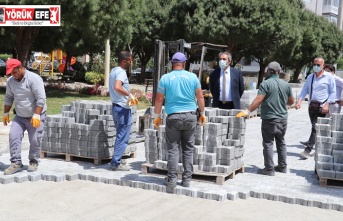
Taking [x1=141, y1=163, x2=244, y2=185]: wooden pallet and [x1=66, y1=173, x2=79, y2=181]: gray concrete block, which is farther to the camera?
[x1=66, y1=173, x2=79, y2=181]: gray concrete block

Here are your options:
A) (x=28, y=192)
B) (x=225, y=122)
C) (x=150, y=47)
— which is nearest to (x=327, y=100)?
(x=225, y=122)

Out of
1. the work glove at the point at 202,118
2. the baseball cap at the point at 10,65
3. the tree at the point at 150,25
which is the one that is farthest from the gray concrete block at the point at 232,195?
the tree at the point at 150,25

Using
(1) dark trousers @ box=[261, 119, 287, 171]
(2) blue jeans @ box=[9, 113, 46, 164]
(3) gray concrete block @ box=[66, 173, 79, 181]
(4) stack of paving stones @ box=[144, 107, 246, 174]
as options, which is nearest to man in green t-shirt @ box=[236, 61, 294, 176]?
(1) dark trousers @ box=[261, 119, 287, 171]

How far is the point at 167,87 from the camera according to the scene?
6.12 metres

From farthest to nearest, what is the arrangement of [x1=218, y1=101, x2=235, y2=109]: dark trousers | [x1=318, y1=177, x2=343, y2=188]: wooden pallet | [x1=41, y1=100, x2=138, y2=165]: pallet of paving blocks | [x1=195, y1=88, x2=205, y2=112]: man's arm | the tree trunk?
the tree trunk, [x1=218, y1=101, x2=235, y2=109]: dark trousers, [x1=41, y1=100, x2=138, y2=165]: pallet of paving blocks, [x1=318, y1=177, x2=343, y2=188]: wooden pallet, [x1=195, y1=88, x2=205, y2=112]: man's arm

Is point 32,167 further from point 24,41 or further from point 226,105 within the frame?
point 24,41

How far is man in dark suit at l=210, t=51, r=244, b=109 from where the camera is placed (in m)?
8.05

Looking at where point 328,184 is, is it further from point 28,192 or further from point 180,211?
point 28,192

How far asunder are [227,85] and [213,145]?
1646mm

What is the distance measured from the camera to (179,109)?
6.08m

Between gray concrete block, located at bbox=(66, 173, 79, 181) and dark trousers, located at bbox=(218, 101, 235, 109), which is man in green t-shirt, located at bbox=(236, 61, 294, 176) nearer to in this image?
dark trousers, located at bbox=(218, 101, 235, 109)

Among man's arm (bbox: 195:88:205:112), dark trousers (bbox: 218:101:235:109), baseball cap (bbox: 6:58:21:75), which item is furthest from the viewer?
dark trousers (bbox: 218:101:235:109)

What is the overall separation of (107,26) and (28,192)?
14.5m

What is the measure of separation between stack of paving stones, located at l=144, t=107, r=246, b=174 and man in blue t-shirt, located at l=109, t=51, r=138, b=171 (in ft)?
1.32
